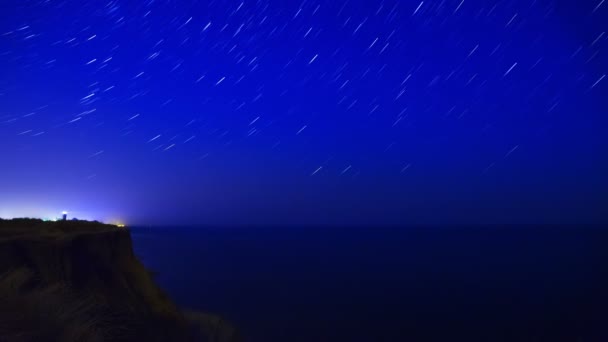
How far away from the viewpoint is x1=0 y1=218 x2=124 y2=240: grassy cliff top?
47.2ft

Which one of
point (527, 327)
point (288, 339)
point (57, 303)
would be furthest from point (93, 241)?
point (527, 327)

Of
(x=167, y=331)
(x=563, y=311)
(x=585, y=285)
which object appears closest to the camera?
(x=167, y=331)

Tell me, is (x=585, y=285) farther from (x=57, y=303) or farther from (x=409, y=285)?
(x=57, y=303)

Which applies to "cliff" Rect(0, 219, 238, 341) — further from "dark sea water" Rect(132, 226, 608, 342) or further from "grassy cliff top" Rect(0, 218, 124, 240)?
"dark sea water" Rect(132, 226, 608, 342)

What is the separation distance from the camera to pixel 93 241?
15062mm

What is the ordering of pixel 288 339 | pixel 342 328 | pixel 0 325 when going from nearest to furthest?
pixel 0 325, pixel 288 339, pixel 342 328

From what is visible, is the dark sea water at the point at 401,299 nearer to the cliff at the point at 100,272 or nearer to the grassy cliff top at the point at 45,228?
the cliff at the point at 100,272

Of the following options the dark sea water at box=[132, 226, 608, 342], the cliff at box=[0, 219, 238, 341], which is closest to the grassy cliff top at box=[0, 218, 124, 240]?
the cliff at box=[0, 219, 238, 341]

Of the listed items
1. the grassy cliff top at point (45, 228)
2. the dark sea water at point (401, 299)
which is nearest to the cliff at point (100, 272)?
the grassy cliff top at point (45, 228)

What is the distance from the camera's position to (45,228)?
16.5 m

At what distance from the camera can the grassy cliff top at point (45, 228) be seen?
567 inches

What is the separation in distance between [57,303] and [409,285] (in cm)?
4650

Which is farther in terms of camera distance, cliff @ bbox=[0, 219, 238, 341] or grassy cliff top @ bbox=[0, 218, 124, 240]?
grassy cliff top @ bbox=[0, 218, 124, 240]

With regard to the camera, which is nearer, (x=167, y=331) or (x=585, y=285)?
(x=167, y=331)
